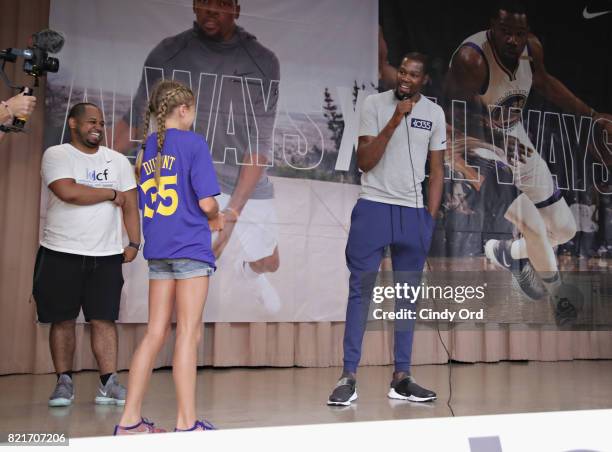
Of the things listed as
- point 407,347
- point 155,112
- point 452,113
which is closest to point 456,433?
point 155,112

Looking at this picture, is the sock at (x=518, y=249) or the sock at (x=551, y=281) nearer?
the sock at (x=551, y=281)

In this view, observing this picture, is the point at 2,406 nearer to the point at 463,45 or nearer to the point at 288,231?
the point at 288,231

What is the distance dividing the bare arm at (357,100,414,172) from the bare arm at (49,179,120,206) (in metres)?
1.09

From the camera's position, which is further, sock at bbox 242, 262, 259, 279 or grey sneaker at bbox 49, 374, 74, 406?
sock at bbox 242, 262, 259, 279

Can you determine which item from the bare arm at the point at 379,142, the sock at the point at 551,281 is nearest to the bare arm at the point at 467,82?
the sock at the point at 551,281

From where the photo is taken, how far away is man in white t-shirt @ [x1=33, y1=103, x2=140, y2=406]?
294 centimetres

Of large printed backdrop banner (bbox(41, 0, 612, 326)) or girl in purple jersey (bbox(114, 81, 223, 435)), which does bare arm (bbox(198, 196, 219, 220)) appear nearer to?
girl in purple jersey (bbox(114, 81, 223, 435))

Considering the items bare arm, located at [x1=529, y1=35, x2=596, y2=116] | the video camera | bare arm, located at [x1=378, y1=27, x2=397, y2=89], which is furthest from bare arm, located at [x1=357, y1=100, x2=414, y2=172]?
bare arm, located at [x1=529, y1=35, x2=596, y2=116]

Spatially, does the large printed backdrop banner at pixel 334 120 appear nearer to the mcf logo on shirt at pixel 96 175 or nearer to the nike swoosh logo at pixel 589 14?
the nike swoosh logo at pixel 589 14

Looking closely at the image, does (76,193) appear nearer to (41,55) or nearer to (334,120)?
(41,55)

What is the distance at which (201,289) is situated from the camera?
2.08 m

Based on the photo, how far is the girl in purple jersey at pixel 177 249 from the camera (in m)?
2.04

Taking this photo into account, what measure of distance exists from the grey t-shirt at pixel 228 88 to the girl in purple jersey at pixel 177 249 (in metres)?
2.06

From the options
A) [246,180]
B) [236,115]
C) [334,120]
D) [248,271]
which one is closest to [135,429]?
[248,271]
